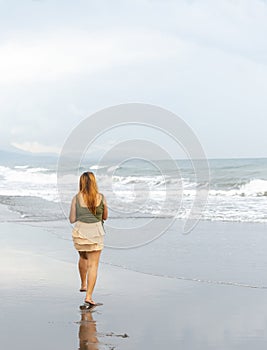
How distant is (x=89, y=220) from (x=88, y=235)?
0.17 metres

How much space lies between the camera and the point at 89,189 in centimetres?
606

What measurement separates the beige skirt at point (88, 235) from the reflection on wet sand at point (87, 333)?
84 cm

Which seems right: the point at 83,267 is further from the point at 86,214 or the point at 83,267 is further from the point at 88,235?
the point at 86,214

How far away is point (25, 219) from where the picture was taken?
577 inches

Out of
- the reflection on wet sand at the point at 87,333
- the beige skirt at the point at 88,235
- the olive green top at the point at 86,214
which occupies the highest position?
the olive green top at the point at 86,214

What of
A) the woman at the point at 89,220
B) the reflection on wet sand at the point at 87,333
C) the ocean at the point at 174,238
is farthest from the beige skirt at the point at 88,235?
the ocean at the point at 174,238

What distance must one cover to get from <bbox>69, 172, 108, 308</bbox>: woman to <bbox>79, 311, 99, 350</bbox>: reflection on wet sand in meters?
0.59

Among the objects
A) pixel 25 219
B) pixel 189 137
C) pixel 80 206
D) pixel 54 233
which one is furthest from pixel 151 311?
pixel 25 219

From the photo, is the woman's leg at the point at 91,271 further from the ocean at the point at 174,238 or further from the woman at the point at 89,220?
the ocean at the point at 174,238

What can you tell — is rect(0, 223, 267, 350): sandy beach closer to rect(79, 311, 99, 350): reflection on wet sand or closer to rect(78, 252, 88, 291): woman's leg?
rect(79, 311, 99, 350): reflection on wet sand

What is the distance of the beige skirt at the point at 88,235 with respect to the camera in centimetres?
619

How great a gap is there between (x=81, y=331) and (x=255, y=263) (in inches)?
161

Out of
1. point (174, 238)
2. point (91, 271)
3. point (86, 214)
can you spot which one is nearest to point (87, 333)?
point (91, 271)

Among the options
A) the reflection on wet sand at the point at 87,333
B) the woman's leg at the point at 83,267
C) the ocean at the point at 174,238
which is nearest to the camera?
the reflection on wet sand at the point at 87,333
